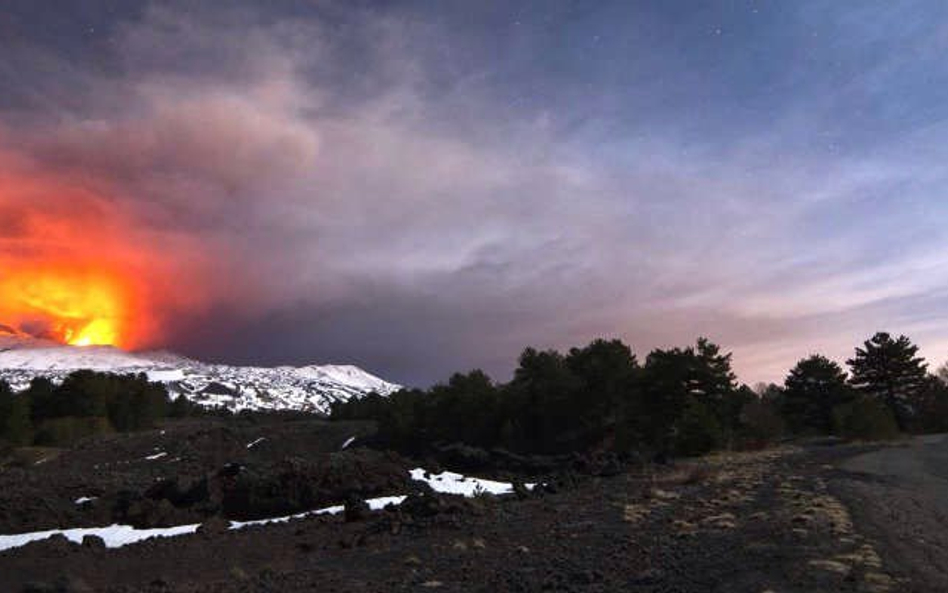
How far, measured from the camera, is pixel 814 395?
56.8m

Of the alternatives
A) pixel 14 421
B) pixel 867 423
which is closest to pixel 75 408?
pixel 14 421

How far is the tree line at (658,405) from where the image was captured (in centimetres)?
4553

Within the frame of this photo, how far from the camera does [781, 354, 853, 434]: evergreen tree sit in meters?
55.7

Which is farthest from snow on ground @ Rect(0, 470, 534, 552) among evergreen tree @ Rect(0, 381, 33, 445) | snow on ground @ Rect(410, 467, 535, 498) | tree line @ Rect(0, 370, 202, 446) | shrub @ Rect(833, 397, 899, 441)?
tree line @ Rect(0, 370, 202, 446)

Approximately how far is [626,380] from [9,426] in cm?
6377

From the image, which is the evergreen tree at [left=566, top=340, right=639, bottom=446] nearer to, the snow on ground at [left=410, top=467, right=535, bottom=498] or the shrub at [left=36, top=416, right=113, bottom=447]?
the snow on ground at [left=410, top=467, right=535, bottom=498]

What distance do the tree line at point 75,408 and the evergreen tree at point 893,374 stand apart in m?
80.8

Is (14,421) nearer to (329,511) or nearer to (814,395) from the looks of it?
(329,511)

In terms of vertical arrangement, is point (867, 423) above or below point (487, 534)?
above

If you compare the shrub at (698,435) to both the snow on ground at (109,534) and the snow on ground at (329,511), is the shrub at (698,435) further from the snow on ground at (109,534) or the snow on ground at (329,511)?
the snow on ground at (109,534)

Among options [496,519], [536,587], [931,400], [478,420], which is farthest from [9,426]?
[931,400]

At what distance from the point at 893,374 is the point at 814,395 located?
24.2ft

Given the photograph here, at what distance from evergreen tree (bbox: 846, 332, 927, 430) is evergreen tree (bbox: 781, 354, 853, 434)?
12.1 ft

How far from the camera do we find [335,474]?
91.2 feet
